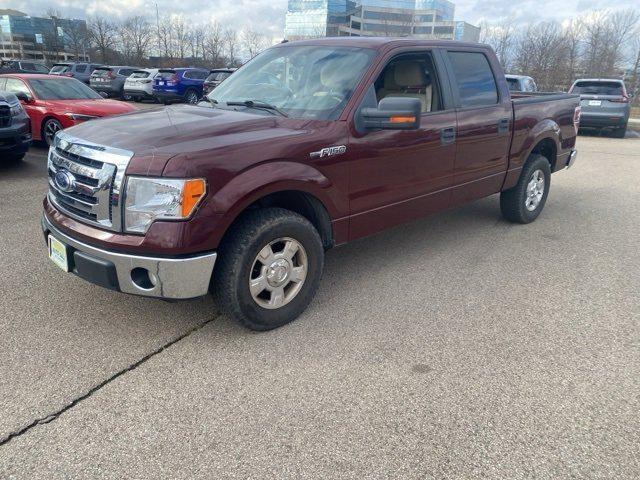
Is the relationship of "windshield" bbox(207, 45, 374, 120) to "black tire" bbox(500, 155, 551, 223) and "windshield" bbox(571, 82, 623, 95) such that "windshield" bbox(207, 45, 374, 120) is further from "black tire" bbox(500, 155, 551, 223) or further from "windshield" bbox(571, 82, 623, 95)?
"windshield" bbox(571, 82, 623, 95)

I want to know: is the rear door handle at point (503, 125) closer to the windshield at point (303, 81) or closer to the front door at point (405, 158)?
the front door at point (405, 158)

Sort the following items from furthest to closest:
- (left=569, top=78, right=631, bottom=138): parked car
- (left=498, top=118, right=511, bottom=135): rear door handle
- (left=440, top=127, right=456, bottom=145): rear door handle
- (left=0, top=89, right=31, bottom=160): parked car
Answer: (left=569, top=78, right=631, bottom=138): parked car, (left=0, top=89, right=31, bottom=160): parked car, (left=498, top=118, right=511, bottom=135): rear door handle, (left=440, top=127, right=456, bottom=145): rear door handle

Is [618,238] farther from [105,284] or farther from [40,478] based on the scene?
[40,478]

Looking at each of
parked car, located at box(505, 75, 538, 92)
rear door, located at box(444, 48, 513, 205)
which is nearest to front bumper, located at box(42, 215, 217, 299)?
rear door, located at box(444, 48, 513, 205)

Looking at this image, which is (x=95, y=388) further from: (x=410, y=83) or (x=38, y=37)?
(x=38, y=37)

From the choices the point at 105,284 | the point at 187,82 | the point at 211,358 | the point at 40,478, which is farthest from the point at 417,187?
the point at 187,82

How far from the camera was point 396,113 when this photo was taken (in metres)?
3.33

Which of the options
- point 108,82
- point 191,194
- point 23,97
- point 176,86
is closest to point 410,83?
point 191,194

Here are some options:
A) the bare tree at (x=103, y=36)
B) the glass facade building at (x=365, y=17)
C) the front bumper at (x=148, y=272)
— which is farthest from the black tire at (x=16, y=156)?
the glass facade building at (x=365, y=17)

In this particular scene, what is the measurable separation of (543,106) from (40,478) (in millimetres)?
5539

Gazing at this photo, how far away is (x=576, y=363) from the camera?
3.04 m

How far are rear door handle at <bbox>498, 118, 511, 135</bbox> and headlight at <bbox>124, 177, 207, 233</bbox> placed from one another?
10.7 feet

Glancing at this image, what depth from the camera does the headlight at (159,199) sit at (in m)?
2.74

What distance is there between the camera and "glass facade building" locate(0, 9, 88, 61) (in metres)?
60.8
